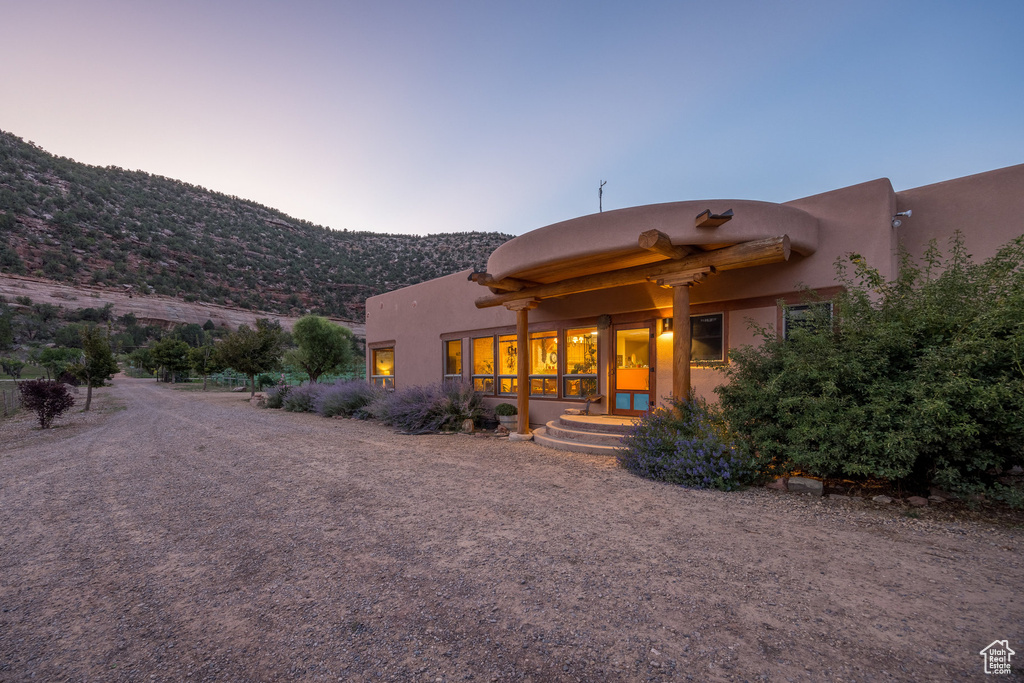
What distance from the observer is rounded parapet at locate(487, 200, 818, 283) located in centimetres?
577

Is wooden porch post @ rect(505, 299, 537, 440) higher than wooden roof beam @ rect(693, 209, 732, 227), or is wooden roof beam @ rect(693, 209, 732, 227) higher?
wooden roof beam @ rect(693, 209, 732, 227)

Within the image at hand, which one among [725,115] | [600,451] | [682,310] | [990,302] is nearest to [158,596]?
[600,451]

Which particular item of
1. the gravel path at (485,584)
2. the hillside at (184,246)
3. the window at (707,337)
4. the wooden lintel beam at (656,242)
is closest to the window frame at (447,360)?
the window at (707,337)

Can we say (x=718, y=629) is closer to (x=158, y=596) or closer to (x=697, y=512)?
(x=697, y=512)

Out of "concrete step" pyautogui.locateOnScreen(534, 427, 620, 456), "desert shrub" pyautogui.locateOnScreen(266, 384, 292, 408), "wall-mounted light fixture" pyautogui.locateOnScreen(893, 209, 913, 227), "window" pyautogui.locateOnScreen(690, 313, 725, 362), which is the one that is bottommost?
"desert shrub" pyautogui.locateOnScreen(266, 384, 292, 408)

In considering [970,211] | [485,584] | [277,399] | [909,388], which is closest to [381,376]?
[277,399]

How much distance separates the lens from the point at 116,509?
428 cm

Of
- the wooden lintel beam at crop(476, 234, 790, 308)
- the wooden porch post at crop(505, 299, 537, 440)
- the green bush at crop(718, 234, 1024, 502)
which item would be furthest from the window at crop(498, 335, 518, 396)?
the green bush at crop(718, 234, 1024, 502)

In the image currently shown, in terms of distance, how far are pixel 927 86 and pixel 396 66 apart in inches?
517

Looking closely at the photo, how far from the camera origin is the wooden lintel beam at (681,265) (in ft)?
Result: 18.1

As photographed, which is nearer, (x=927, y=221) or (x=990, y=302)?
(x=990, y=302)

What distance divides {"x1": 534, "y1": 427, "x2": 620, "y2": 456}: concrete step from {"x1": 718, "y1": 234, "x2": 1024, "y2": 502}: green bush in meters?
2.13

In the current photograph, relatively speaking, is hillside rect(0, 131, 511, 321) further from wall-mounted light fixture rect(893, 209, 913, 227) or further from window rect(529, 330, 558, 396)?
wall-mounted light fixture rect(893, 209, 913, 227)

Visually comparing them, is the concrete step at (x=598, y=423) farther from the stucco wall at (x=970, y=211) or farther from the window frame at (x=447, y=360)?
the stucco wall at (x=970, y=211)
